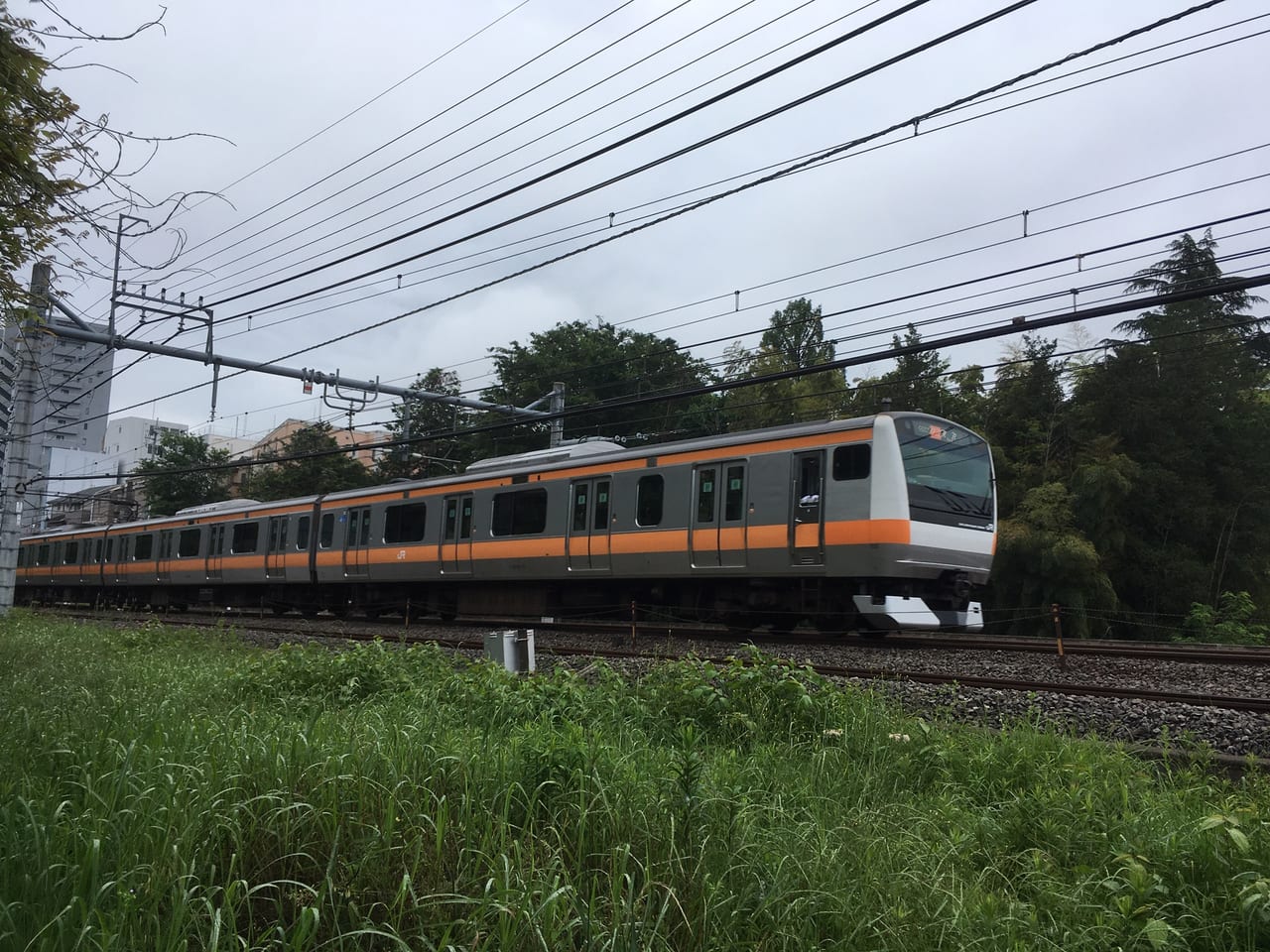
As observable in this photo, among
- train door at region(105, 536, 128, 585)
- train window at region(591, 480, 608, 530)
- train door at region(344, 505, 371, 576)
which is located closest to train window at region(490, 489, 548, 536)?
train window at region(591, 480, 608, 530)

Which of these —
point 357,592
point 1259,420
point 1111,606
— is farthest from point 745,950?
point 1259,420

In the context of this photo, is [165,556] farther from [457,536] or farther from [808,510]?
[808,510]

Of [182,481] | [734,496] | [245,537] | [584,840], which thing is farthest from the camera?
[182,481]

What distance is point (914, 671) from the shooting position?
9.29m

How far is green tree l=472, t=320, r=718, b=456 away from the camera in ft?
110

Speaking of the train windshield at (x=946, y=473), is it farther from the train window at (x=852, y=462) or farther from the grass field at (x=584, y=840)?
the grass field at (x=584, y=840)

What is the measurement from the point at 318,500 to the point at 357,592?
237 centimetres

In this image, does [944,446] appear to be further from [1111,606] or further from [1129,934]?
[1111,606]

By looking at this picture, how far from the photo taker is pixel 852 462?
1196cm

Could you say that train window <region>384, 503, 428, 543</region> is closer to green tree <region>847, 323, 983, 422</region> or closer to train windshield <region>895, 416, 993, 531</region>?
train windshield <region>895, 416, 993, 531</region>

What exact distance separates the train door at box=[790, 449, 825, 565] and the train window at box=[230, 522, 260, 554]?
52.3 ft

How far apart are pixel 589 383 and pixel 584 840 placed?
33275 mm

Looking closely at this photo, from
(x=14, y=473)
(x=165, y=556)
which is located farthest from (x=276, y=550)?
(x=14, y=473)

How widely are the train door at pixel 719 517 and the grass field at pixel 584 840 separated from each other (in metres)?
7.73
